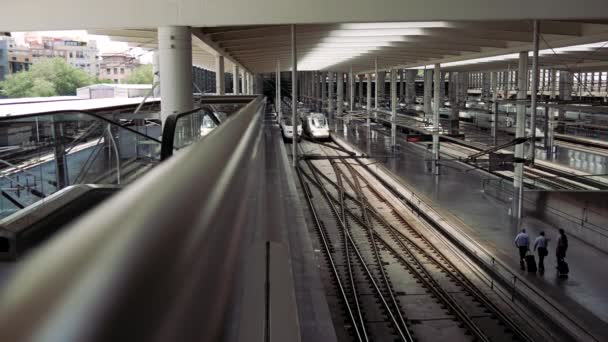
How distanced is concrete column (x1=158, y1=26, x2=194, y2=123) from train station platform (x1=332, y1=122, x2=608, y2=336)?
25.5 feet

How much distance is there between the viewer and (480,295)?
40.8 feet

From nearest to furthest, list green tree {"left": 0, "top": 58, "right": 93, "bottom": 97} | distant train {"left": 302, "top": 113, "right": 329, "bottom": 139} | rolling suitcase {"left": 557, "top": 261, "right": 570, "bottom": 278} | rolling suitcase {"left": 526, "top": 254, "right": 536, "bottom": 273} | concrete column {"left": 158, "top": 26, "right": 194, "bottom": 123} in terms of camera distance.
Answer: concrete column {"left": 158, "top": 26, "right": 194, "bottom": 123} < rolling suitcase {"left": 557, "top": 261, "right": 570, "bottom": 278} < rolling suitcase {"left": 526, "top": 254, "right": 536, "bottom": 273} < green tree {"left": 0, "top": 58, "right": 93, "bottom": 97} < distant train {"left": 302, "top": 113, "right": 329, "bottom": 139}

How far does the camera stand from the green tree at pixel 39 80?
81.7 ft

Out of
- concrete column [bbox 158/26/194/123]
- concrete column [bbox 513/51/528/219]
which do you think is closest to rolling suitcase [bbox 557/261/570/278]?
concrete column [bbox 513/51/528/219]

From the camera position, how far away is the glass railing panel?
439 cm

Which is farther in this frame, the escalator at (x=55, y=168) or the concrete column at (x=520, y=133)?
the concrete column at (x=520, y=133)

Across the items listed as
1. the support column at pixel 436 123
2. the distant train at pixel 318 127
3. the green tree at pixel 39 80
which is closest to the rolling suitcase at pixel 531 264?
the support column at pixel 436 123

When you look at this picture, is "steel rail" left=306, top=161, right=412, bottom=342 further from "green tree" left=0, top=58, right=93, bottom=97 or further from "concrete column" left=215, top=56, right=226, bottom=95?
"green tree" left=0, top=58, right=93, bottom=97

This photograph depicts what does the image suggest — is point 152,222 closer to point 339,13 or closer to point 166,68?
point 166,68

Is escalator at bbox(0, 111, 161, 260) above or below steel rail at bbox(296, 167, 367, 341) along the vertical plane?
above

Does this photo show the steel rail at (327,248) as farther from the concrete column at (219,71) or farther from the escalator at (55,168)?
the escalator at (55,168)

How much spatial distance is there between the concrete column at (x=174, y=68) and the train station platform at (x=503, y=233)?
778 centimetres

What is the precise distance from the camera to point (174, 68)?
8.55 meters

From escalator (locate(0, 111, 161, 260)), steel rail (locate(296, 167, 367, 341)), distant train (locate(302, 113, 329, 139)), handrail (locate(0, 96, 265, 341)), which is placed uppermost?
handrail (locate(0, 96, 265, 341))
